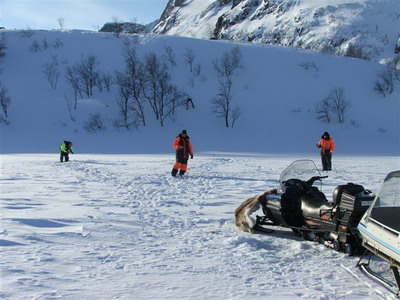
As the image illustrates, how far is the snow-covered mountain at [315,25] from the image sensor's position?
7950 cm

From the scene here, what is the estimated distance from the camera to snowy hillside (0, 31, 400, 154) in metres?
39.4

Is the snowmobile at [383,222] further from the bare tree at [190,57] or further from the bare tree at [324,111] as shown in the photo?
the bare tree at [190,57]

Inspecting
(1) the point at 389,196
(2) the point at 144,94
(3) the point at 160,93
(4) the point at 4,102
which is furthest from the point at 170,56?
(1) the point at 389,196

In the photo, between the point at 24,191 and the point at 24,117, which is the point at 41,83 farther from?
the point at 24,191

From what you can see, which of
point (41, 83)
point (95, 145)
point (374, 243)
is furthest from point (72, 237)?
point (41, 83)

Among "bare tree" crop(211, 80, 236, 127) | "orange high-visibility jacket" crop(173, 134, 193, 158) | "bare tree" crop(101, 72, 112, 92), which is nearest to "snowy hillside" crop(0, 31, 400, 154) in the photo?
"bare tree" crop(211, 80, 236, 127)

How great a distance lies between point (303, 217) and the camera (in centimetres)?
598

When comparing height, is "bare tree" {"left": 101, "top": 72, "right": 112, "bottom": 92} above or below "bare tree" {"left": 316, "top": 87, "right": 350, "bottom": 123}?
above

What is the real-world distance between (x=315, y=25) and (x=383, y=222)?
90.9 m

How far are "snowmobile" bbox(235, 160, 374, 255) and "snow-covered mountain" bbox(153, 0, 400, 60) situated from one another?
226 feet

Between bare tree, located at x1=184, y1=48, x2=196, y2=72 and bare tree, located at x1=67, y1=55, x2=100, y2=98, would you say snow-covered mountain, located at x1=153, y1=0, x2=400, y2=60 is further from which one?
bare tree, located at x1=67, y1=55, x2=100, y2=98

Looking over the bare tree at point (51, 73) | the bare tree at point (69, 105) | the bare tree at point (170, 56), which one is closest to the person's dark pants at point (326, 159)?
the bare tree at point (69, 105)

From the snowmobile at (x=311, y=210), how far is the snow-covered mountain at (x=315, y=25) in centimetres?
6897

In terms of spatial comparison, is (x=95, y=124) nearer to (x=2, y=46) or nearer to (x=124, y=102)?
(x=124, y=102)
